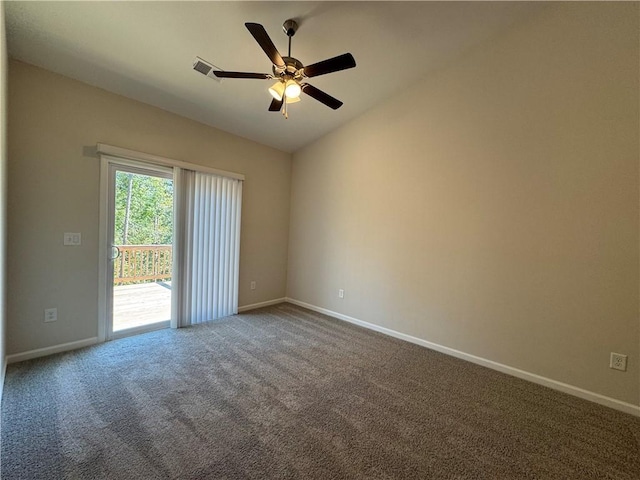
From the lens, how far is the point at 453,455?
5.20ft

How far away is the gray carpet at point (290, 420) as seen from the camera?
1.48m

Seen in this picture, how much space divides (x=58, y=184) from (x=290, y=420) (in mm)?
2964

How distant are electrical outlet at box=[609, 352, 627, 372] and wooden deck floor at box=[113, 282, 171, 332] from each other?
4469 mm

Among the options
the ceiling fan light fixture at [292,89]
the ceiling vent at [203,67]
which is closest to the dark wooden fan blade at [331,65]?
the ceiling fan light fixture at [292,89]

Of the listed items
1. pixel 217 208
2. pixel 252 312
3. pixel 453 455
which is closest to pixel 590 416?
pixel 453 455

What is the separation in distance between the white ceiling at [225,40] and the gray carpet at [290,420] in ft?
9.02

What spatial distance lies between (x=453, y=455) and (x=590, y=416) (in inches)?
51.6

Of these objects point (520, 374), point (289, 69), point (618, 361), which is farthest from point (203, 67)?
point (618, 361)

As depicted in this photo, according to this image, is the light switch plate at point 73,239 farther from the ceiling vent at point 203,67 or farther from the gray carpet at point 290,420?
the ceiling vent at point 203,67

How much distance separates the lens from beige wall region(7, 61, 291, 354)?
2348 millimetres

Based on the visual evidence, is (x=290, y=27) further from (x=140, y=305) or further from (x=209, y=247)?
(x=140, y=305)

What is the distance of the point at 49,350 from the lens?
2.56 m

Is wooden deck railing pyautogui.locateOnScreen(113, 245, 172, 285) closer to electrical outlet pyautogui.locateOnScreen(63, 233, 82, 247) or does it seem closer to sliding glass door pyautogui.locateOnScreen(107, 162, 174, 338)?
sliding glass door pyautogui.locateOnScreen(107, 162, 174, 338)

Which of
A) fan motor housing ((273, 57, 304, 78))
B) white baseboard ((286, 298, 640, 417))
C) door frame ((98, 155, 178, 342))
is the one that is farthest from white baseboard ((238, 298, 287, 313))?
fan motor housing ((273, 57, 304, 78))
